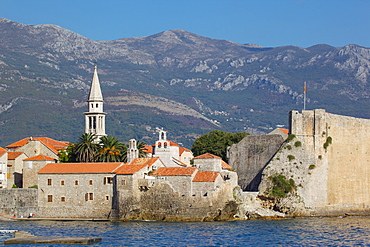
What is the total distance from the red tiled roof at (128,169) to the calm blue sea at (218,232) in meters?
5.27

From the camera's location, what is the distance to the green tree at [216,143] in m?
94.9

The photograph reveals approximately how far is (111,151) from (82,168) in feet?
22.4

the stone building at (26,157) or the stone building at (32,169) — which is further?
the stone building at (26,157)

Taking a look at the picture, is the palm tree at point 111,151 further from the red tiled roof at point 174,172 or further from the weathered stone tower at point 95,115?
the weathered stone tower at point 95,115

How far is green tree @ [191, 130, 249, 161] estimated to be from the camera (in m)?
94.9

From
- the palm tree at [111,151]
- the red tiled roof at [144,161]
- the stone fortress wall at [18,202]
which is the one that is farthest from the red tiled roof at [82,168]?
the palm tree at [111,151]

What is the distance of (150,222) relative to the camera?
67562 mm

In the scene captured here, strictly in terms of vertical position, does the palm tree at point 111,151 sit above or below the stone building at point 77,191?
above

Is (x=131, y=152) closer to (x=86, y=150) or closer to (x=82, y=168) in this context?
(x=82, y=168)

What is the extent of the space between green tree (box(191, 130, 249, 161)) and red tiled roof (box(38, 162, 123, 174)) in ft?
80.4

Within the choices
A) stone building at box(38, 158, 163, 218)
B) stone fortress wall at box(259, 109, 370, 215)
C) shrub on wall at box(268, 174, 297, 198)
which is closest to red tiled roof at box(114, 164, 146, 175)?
stone building at box(38, 158, 163, 218)

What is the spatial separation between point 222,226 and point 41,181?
67.1ft

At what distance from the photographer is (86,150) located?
78.2 m

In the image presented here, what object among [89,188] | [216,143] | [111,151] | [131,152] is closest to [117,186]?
[89,188]
